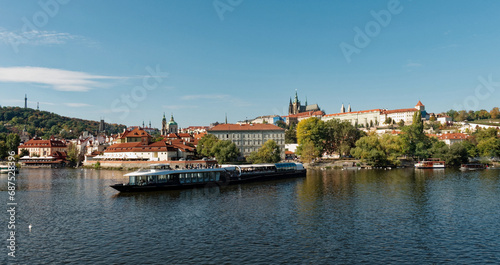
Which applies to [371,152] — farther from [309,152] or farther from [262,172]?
[262,172]

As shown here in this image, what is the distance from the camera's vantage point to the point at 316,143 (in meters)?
125

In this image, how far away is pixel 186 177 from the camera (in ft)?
205

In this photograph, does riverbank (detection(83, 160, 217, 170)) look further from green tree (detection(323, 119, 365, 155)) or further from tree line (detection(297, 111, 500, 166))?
green tree (detection(323, 119, 365, 155))

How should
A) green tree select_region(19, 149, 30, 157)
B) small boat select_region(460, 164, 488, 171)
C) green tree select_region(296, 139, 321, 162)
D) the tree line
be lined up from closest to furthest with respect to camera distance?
small boat select_region(460, 164, 488, 171) < the tree line < green tree select_region(296, 139, 321, 162) < green tree select_region(19, 149, 30, 157)

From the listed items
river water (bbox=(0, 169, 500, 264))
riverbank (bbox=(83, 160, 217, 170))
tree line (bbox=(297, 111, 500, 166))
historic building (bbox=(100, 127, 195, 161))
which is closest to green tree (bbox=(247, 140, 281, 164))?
tree line (bbox=(297, 111, 500, 166))

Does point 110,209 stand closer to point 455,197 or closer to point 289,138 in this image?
point 455,197

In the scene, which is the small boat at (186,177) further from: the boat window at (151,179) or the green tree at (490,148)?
the green tree at (490,148)

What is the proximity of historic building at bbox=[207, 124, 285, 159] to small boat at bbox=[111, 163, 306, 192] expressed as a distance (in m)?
56.0

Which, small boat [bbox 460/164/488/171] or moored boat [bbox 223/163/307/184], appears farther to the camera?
small boat [bbox 460/164/488/171]

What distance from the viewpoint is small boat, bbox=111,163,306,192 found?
57000 millimetres

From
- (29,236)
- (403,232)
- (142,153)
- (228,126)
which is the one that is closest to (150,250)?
(29,236)

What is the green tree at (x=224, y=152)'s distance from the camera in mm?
104500

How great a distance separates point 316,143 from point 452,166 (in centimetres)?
4015

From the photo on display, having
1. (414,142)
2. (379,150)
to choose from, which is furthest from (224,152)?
(414,142)
